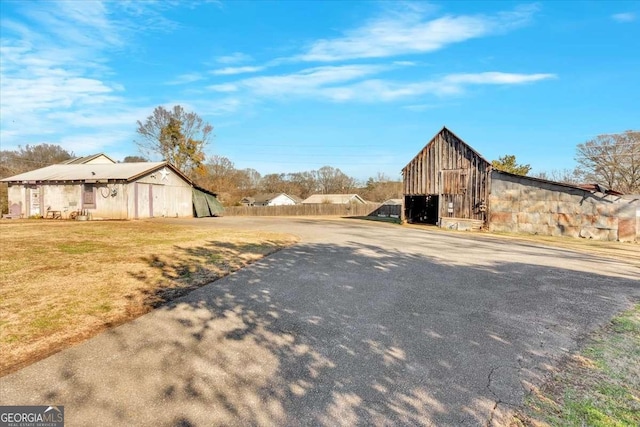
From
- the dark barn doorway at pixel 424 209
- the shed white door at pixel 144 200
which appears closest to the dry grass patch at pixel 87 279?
the shed white door at pixel 144 200

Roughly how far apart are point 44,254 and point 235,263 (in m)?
4.61

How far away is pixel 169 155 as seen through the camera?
3872 cm

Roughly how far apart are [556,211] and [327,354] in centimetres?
1920

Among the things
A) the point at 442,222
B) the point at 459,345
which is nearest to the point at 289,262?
the point at 459,345

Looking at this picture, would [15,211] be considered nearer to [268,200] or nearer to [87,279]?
[87,279]

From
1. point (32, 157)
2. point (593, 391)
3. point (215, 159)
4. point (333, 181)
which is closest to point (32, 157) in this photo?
point (32, 157)

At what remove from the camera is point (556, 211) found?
18078 mm

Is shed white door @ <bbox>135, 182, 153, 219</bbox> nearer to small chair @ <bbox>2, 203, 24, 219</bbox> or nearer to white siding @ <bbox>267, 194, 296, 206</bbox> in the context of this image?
small chair @ <bbox>2, 203, 24, 219</bbox>

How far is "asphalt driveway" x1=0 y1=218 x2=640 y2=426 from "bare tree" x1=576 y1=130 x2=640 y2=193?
33699mm

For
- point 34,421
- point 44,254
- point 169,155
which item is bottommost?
point 34,421

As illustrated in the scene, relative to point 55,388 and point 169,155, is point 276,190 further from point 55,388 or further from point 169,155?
point 55,388

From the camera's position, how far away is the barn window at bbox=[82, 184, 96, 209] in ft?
72.9

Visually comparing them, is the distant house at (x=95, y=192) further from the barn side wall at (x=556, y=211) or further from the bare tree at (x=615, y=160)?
the bare tree at (x=615, y=160)

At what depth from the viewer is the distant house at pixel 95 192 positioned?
71.8 feet
